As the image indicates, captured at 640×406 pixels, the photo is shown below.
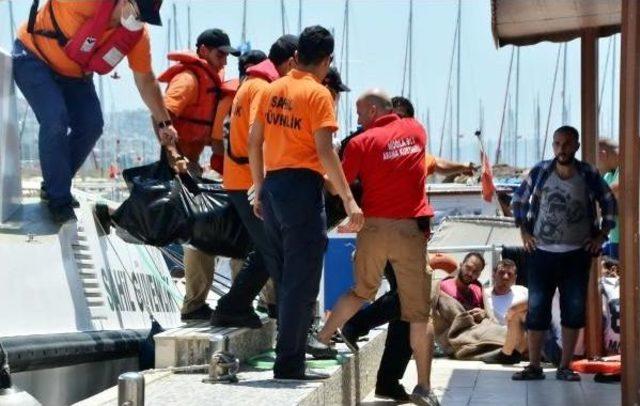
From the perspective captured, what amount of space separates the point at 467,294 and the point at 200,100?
403 cm

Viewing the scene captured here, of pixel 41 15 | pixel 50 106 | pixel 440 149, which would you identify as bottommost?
pixel 440 149

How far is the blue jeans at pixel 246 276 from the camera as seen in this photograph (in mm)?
→ 7191

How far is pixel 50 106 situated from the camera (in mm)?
7496

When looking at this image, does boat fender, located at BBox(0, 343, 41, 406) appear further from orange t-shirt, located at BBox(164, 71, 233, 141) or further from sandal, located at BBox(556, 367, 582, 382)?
sandal, located at BBox(556, 367, 582, 382)

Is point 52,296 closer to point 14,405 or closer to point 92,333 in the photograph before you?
point 92,333

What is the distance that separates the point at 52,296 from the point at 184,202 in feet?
2.95

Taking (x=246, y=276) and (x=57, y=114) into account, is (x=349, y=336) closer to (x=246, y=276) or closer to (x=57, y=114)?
(x=246, y=276)

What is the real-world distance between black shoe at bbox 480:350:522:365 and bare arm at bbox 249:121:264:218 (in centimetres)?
406

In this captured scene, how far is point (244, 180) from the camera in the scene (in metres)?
7.21

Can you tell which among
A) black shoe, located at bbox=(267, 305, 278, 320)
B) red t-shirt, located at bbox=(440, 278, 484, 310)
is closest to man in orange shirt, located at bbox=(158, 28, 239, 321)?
black shoe, located at bbox=(267, 305, 278, 320)

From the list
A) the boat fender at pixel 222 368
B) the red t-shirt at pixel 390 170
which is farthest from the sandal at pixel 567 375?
the boat fender at pixel 222 368

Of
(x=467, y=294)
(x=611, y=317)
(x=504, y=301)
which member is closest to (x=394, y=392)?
(x=611, y=317)

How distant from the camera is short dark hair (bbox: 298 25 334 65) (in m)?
6.47

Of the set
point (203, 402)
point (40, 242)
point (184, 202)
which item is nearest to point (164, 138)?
point (184, 202)
